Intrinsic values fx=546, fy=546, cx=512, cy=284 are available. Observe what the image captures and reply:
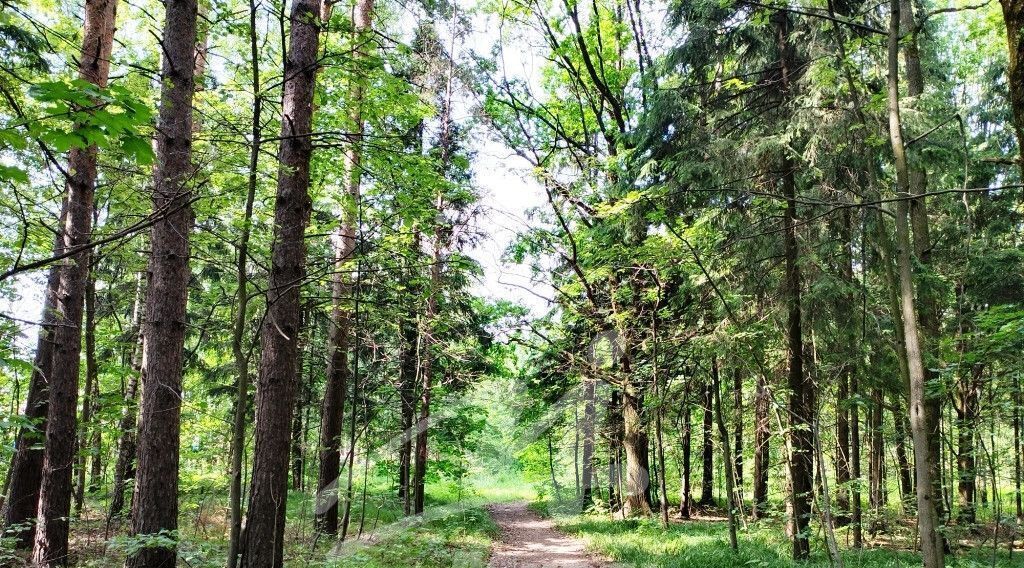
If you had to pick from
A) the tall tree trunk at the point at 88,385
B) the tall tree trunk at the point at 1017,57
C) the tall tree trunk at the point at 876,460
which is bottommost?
the tall tree trunk at the point at 876,460

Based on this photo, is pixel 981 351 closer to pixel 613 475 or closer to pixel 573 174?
pixel 573 174

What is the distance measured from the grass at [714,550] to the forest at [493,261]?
0.42 ft

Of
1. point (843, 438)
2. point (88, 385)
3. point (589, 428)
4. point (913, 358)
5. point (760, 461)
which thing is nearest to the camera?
point (913, 358)

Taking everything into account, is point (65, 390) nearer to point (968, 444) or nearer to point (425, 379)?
point (425, 379)

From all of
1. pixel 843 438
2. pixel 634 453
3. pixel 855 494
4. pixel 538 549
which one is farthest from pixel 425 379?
pixel 843 438

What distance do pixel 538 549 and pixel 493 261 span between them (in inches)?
246

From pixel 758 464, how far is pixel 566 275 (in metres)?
6.38

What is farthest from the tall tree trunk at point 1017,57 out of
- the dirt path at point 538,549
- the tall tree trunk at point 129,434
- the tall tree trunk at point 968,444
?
the tall tree trunk at point 129,434

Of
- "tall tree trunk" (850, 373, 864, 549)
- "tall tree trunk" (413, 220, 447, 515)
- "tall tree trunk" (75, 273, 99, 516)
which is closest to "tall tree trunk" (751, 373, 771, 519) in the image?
"tall tree trunk" (850, 373, 864, 549)

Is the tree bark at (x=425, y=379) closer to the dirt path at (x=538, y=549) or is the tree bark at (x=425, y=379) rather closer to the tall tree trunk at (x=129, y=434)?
the dirt path at (x=538, y=549)

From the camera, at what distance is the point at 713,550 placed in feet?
29.7

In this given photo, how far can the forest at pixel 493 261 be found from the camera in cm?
454

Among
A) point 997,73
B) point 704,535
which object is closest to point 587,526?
point 704,535

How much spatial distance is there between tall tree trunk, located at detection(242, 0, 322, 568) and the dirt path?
19.1ft
